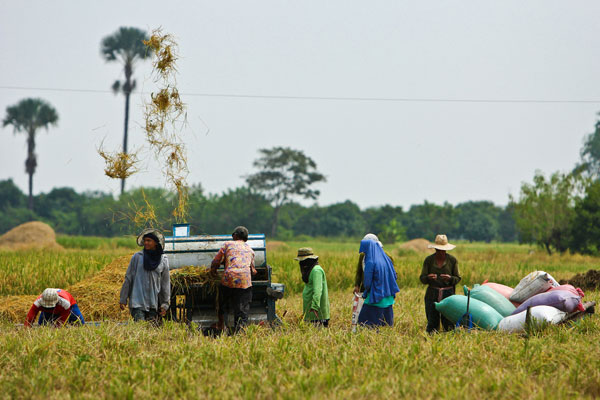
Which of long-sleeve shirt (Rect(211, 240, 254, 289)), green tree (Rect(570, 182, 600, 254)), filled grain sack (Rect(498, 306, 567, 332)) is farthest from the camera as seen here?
green tree (Rect(570, 182, 600, 254))

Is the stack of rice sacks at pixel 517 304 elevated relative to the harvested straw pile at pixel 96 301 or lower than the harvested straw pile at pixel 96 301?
elevated

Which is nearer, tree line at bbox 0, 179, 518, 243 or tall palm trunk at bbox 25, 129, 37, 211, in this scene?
tall palm trunk at bbox 25, 129, 37, 211

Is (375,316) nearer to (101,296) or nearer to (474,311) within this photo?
(474,311)

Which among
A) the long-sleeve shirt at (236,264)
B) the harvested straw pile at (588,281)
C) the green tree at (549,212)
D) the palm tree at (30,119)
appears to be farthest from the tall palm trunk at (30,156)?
the long-sleeve shirt at (236,264)

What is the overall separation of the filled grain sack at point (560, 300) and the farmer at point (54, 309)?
575 cm

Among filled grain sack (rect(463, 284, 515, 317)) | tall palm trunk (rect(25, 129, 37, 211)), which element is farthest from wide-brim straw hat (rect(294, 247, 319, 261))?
tall palm trunk (rect(25, 129, 37, 211))

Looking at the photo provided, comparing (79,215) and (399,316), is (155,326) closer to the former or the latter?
(399,316)

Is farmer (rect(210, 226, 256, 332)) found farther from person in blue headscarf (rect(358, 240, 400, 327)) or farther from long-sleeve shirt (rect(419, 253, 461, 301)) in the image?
long-sleeve shirt (rect(419, 253, 461, 301))

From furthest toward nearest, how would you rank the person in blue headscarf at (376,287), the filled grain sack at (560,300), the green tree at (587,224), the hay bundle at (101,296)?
1. the green tree at (587,224)
2. the hay bundle at (101,296)
3. the person in blue headscarf at (376,287)
4. the filled grain sack at (560,300)

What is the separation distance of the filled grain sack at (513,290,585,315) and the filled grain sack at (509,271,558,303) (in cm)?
41

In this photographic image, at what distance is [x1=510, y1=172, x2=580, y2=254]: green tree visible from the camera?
35.1m

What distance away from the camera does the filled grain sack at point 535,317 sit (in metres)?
7.43

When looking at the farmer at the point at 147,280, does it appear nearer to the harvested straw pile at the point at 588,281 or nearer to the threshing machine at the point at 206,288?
the threshing machine at the point at 206,288

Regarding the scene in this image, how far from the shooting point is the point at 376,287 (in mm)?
8070
